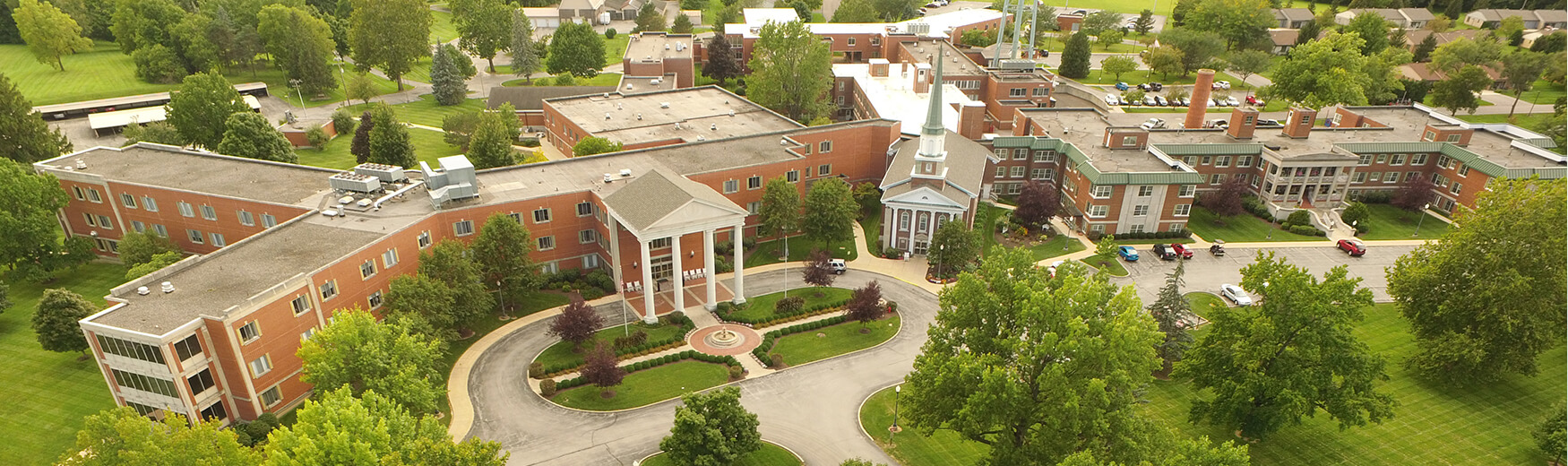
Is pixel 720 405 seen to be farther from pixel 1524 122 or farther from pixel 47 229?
pixel 1524 122

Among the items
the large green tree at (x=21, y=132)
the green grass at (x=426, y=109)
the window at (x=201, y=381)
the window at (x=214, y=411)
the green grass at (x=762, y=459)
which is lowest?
the green grass at (x=762, y=459)

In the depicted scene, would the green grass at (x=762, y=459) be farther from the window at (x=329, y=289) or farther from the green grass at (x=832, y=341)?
the window at (x=329, y=289)

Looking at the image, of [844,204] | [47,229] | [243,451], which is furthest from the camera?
[844,204]

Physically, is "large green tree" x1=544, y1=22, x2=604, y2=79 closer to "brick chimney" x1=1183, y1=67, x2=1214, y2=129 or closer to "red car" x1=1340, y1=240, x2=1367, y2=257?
"brick chimney" x1=1183, y1=67, x2=1214, y2=129

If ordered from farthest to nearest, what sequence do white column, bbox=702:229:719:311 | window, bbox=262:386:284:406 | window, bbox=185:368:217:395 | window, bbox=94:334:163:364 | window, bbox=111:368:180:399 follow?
white column, bbox=702:229:719:311 → window, bbox=262:386:284:406 → window, bbox=185:368:217:395 → window, bbox=111:368:180:399 → window, bbox=94:334:163:364

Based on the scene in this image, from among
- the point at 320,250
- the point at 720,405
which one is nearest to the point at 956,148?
the point at 720,405

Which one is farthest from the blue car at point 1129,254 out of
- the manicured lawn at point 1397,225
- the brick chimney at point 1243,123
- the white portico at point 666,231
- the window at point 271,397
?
the window at point 271,397

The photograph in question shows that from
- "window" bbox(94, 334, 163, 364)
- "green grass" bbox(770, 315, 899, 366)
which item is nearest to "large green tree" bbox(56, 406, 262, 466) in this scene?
"window" bbox(94, 334, 163, 364)
